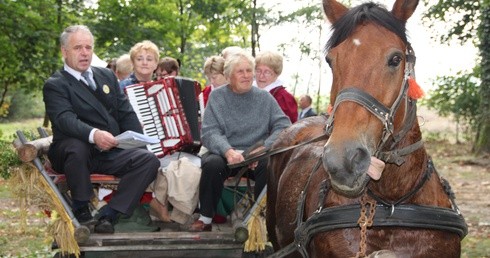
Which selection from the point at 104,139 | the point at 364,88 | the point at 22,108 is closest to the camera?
the point at 364,88

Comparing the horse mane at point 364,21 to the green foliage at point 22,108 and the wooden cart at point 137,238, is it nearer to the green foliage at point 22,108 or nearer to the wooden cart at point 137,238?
the wooden cart at point 137,238

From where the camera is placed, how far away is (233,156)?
513 centimetres

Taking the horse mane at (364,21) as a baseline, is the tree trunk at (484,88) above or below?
below

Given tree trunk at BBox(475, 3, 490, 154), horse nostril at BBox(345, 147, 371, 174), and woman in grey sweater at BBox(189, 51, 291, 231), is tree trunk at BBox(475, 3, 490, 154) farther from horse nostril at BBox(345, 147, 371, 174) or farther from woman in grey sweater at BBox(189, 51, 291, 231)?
horse nostril at BBox(345, 147, 371, 174)

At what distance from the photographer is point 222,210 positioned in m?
5.94

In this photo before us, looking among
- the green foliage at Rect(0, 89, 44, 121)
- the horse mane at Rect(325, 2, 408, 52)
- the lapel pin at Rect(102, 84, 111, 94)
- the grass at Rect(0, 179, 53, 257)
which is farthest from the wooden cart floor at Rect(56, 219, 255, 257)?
the green foliage at Rect(0, 89, 44, 121)

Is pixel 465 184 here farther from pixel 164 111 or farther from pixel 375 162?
pixel 375 162

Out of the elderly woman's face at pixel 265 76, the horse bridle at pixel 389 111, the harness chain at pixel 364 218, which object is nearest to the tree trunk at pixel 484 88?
the elderly woman's face at pixel 265 76

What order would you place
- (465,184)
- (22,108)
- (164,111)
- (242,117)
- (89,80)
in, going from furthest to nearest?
(22,108)
(465,184)
(164,111)
(242,117)
(89,80)

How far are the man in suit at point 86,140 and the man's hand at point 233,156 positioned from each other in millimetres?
578

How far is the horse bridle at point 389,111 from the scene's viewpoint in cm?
296

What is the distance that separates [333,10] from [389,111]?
761 millimetres

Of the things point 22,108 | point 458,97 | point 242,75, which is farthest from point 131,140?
point 22,108

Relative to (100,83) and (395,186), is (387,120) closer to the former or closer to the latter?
(395,186)
